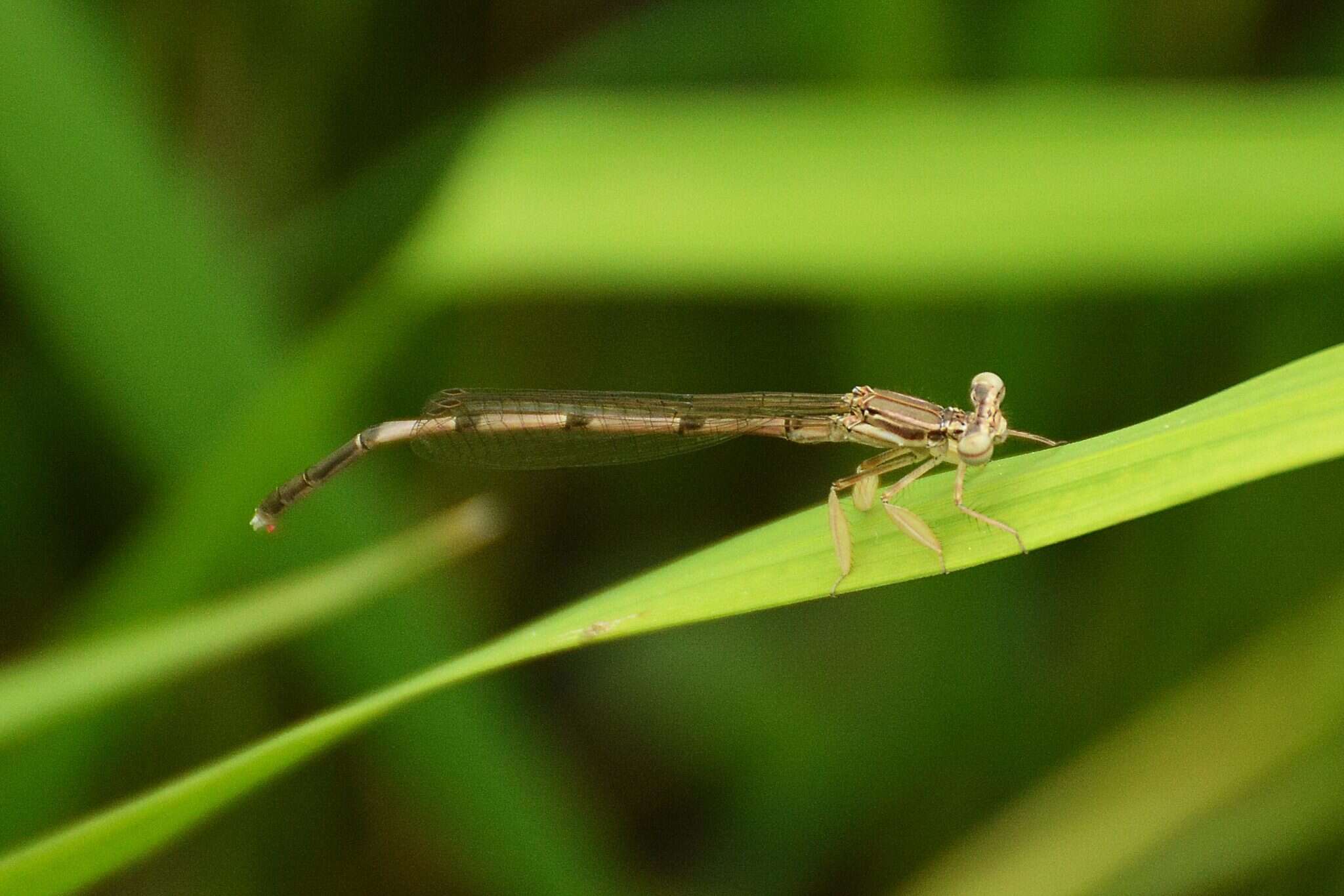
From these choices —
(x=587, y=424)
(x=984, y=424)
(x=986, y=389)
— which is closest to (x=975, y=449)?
(x=984, y=424)

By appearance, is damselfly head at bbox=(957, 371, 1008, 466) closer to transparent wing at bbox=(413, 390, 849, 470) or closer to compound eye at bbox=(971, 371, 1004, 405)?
compound eye at bbox=(971, 371, 1004, 405)

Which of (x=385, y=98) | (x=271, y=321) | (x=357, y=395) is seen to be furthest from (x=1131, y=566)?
(x=385, y=98)

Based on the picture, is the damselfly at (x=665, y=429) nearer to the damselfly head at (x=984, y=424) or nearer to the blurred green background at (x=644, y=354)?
the damselfly head at (x=984, y=424)

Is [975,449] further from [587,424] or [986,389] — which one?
[587,424]

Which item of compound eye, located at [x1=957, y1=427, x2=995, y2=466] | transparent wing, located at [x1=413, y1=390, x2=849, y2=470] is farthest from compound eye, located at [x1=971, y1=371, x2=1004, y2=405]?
transparent wing, located at [x1=413, y1=390, x2=849, y2=470]

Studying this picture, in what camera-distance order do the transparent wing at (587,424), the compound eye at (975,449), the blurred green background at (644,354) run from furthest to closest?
1. the transparent wing at (587,424)
2. the blurred green background at (644,354)
3. the compound eye at (975,449)

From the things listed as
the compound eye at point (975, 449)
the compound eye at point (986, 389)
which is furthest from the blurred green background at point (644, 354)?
the compound eye at point (975, 449)

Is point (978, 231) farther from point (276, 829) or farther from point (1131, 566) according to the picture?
point (276, 829)
